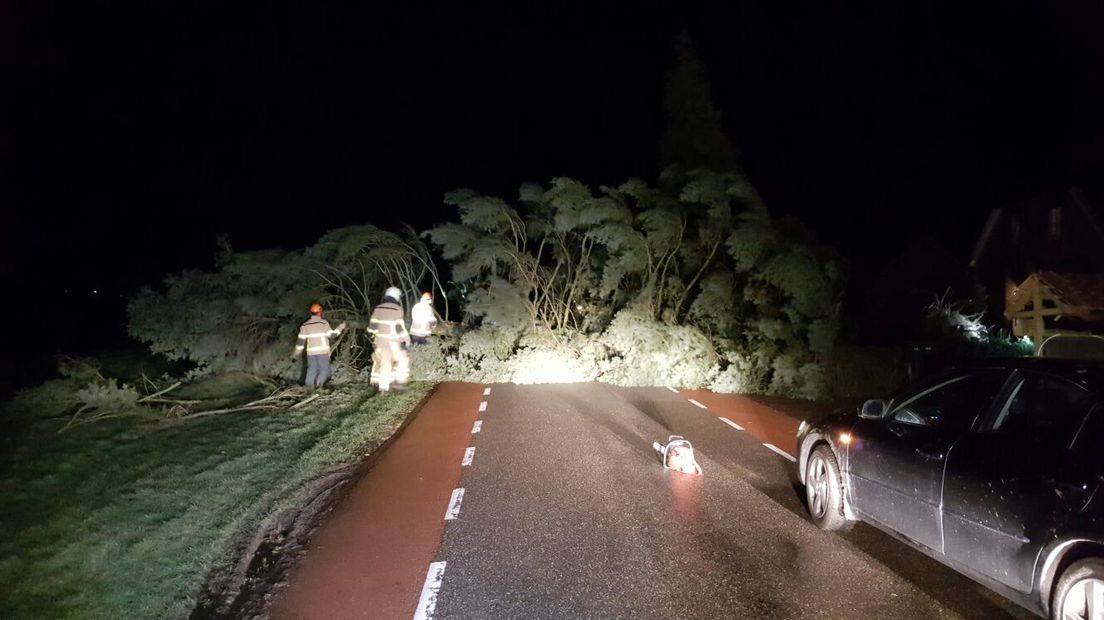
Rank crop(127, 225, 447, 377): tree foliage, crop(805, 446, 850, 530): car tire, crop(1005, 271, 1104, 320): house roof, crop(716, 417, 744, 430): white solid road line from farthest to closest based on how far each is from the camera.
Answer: crop(127, 225, 447, 377): tree foliage < crop(1005, 271, 1104, 320): house roof < crop(716, 417, 744, 430): white solid road line < crop(805, 446, 850, 530): car tire

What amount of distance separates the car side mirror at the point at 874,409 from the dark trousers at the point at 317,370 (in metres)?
10.1

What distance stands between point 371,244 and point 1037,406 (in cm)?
1453

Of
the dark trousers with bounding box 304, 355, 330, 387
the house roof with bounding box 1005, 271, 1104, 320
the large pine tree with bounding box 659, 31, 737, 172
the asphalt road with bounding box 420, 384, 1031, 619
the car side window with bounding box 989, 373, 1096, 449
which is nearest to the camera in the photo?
the car side window with bounding box 989, 373, 1096, 449

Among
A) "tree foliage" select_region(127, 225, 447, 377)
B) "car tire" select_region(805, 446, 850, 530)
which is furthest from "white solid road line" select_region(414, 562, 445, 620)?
Answer: "tree foliage" select_region(127, 225, 447, 377)

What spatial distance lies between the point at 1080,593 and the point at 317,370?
12.0 meters

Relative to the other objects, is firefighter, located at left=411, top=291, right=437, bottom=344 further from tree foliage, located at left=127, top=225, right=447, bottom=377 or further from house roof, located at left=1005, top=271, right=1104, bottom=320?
house roof, located at left=1005, top=271, right=1104, bottom=320

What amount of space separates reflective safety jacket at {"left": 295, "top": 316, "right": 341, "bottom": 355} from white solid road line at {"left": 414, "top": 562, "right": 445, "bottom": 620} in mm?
8570

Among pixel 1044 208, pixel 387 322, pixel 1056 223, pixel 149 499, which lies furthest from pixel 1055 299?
pixel 1044 208

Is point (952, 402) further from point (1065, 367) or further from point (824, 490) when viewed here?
point (824, 490)

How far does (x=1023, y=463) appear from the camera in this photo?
12.9ft

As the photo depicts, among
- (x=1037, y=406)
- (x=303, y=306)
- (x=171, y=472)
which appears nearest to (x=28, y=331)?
(x=303, y=306)

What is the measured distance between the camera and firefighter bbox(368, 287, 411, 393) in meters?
12.4

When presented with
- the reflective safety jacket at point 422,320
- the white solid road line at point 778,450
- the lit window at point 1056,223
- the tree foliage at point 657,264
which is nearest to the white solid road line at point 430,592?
the white solid road line at point 778,450

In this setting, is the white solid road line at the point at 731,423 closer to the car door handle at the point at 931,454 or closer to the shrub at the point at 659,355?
the shrub at the point at 659,355
